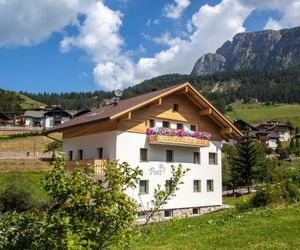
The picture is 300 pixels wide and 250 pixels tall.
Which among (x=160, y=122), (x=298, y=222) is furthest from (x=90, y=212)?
(x=160, y=122)

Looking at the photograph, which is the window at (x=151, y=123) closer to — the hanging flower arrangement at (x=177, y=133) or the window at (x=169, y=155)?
the hanging flower arrangement at (x=177, y=133)

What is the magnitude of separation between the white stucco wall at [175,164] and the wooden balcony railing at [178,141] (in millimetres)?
726

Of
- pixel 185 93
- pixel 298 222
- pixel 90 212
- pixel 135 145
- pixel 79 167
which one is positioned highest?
pixel 185 93

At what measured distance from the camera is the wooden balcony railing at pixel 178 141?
29.1m

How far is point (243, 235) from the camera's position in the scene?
1359cm

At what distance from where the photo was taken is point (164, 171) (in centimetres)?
3039

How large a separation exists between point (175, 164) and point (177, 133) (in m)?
2.29

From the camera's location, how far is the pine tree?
52.8 meters

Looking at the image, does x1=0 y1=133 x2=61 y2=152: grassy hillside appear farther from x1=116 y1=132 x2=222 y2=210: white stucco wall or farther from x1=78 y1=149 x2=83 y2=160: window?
x1=116 y1=132 x2=222 y2=210: white stucco wall

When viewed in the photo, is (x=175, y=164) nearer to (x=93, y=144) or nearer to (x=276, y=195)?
(x=93, y=144)

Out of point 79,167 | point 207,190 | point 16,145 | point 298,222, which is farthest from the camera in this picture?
point 16,145

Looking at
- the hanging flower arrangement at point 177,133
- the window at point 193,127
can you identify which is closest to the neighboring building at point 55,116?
the window at point 193,127

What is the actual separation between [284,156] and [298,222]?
3115 inches

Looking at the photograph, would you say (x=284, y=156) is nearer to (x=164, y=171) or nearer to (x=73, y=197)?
(x=164, y=171)
